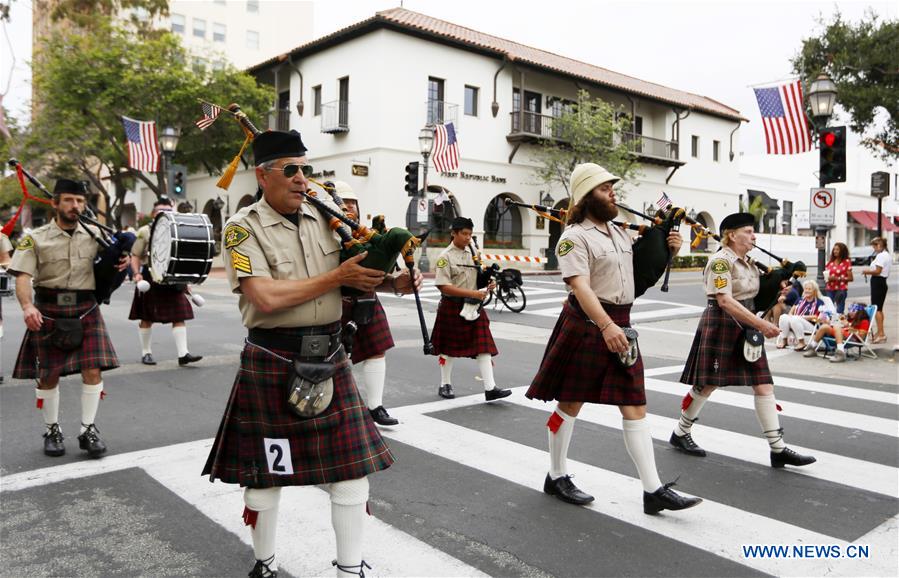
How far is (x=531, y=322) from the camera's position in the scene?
47.4 feet

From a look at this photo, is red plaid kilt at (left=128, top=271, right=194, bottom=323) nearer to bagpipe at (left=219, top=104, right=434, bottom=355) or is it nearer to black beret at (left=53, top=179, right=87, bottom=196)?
black beret at (left=53, top=179, right=87, bottom=196)

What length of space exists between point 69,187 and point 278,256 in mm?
3136

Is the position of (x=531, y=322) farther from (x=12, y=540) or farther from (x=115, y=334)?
(x=12, y=540)

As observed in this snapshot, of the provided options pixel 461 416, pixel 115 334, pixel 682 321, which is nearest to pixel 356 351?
pixel 461 416

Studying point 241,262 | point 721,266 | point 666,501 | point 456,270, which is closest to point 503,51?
point 456,270

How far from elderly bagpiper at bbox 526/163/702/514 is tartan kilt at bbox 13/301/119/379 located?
3.24 metres

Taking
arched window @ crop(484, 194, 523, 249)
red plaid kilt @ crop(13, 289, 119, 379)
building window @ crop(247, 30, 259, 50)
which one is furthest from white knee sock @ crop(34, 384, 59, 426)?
building window @ crop(247, 30, 259, 50)

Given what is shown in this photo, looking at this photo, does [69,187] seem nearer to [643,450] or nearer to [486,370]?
[486,370]

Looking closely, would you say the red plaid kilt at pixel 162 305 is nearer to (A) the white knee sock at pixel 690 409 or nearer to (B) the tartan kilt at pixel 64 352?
(B) the tartan kilt at pixel 64 352

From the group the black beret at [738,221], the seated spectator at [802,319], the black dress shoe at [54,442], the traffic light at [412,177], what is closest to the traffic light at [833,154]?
the seated spectator at [802,319]

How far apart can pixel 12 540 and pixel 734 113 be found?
43.2m

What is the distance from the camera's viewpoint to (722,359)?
16.4 ft

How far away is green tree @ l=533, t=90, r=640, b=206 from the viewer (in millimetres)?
29031

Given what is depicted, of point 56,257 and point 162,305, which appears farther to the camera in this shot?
point 162,305
